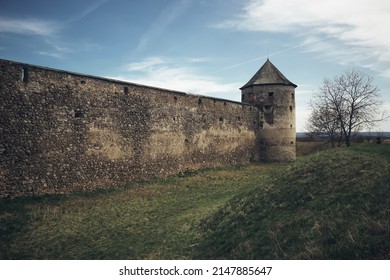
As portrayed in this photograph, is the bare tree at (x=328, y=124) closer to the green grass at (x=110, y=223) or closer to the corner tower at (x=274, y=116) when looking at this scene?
the corner tower at (x=274, y=116)

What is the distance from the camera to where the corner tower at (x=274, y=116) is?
86.8 ft

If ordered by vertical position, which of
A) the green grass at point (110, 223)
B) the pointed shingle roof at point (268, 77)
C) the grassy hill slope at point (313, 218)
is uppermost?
the pointed shingle roof at point (268, 77)

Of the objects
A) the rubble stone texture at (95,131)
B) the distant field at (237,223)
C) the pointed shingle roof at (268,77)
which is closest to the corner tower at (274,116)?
the pointed shingle roof at (268,77)

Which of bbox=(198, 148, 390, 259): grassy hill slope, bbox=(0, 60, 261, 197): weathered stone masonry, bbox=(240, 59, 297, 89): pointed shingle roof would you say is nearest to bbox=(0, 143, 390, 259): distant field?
bbox=(198, 148, 390, 259): grassy hill slope

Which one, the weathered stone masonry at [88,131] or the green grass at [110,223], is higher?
the weathered stone masonry at [88,131]

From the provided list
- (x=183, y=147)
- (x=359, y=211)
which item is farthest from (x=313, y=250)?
(x=183, y=147)

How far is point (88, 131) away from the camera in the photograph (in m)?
14.1

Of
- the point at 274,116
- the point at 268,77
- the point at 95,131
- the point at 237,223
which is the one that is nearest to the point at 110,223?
the point at 237,223

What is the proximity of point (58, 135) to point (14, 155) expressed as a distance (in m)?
2.04

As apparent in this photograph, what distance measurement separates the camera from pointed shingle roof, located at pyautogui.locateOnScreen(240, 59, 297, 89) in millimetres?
26584

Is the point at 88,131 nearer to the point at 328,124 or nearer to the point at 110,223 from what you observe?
the point at 110,223

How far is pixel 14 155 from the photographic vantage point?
11469mm

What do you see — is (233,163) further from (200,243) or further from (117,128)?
(200,243)

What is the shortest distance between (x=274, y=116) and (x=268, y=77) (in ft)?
13.1
